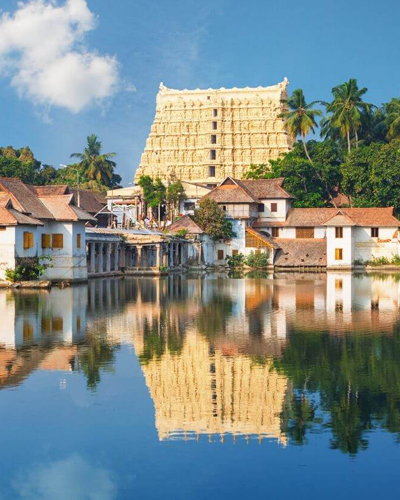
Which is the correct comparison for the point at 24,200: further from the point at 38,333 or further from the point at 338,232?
the point at 338,232

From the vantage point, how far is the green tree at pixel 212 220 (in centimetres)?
7219

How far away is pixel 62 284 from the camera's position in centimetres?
4438

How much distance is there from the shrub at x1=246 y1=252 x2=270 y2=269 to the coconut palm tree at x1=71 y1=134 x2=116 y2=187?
1637 inches

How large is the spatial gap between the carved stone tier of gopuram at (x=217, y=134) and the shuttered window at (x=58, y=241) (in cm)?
6076

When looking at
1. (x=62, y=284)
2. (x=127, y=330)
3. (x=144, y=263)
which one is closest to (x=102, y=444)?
(x=127, y=330)

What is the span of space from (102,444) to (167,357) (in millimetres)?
7244

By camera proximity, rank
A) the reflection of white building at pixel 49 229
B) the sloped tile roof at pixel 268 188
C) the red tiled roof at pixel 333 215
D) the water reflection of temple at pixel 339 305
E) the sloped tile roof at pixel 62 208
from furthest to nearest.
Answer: the sloped tile roof at pixel 268 188 → the red tiled roof at pixel 333 215 → the sloped tile roof at pixel 62 208 → the reflection of white building at pixel 49 229 → the water reflection of temple at pixel 339 305

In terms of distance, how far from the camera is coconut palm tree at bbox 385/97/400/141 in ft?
273

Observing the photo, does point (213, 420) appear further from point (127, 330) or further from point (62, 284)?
point (62, 284)

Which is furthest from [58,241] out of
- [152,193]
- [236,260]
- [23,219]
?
[152,193]

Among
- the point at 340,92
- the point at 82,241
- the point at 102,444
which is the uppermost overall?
the point at 340,92

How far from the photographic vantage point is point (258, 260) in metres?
71.8

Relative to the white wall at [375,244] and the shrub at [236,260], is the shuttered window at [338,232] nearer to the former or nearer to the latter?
the white wall at [375,244]

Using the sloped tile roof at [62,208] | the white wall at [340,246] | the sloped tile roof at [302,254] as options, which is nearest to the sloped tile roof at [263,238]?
the sloped tile roof at [302,254]
